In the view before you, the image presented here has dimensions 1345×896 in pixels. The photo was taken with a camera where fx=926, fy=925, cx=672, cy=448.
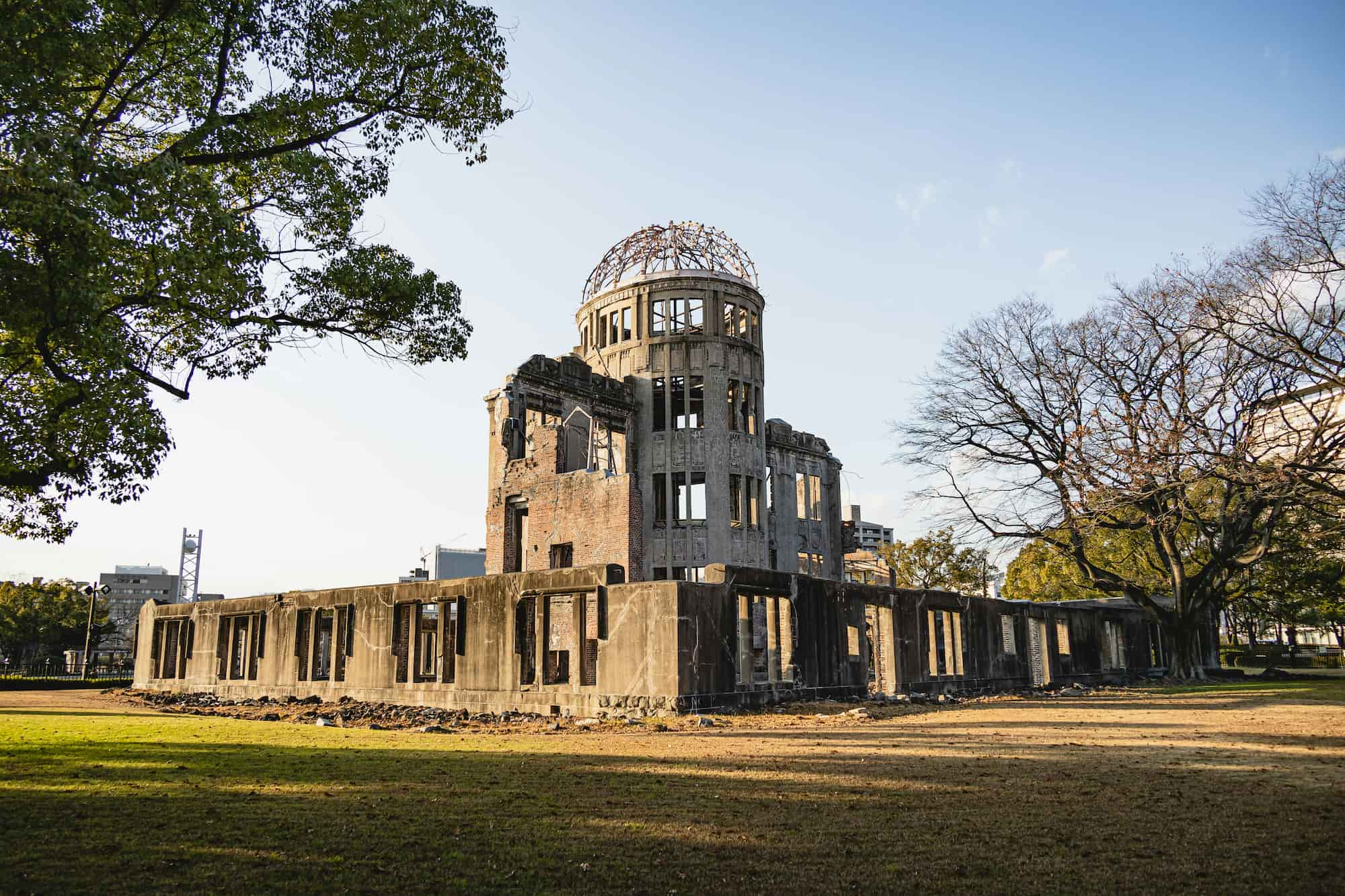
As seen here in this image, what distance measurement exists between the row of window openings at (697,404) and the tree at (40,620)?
134ft

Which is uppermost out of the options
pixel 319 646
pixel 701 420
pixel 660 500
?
pixel 701 420

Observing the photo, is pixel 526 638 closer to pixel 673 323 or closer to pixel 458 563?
pixel 673 323

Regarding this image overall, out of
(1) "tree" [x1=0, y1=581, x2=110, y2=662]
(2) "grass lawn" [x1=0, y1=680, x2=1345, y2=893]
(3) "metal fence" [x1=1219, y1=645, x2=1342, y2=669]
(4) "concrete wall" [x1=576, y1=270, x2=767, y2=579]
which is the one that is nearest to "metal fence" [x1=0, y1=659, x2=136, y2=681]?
(1) "tree" [x1=0, y1=581, x2=110, y2=662]

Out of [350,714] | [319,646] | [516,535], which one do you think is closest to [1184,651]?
[516,535]

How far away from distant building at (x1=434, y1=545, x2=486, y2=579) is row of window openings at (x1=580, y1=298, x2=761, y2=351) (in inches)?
1960

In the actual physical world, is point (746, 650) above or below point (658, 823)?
above

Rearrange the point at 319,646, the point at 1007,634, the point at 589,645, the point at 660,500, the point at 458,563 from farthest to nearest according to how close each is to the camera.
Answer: the point at 458,563 → the point at 660,500 → the point at 1007,634 → the point at 319,646 → the point at 589,645

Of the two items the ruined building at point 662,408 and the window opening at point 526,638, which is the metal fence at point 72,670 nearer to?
the ruined building at point 662,408

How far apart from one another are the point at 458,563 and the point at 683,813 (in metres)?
81.3

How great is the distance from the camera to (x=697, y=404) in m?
35.1

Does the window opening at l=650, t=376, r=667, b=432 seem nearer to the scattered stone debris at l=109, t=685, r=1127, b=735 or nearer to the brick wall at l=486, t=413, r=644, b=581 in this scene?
the brick wall at l=486, t=413, r=644, b=581

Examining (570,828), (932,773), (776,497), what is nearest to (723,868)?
(570,828)

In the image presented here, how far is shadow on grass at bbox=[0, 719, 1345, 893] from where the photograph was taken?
4.93 metres

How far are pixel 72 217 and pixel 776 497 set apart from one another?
33.4 meters
